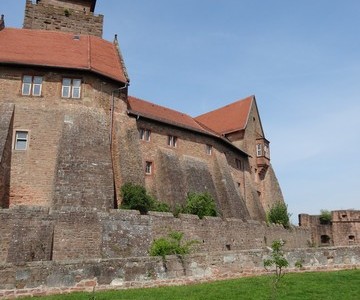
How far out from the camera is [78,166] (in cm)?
2014

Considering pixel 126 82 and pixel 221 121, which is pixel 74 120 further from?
pixel 221 121

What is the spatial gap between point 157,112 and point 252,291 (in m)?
21.8

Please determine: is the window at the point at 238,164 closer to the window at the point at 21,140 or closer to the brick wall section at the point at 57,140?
the brick wall section at the point at 57,140

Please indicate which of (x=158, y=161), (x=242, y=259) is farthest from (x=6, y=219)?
(x=158, y=161)

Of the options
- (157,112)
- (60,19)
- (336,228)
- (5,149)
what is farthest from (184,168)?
(60,19)

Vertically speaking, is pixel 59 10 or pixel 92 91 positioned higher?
pixel 59 10

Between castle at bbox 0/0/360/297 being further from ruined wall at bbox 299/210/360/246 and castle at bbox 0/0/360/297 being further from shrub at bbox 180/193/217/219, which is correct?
shrub at bbox 180/193/217/219

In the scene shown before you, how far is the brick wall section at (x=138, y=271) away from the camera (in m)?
10.3

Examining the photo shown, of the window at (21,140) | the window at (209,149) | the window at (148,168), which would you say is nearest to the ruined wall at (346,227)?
the window at (209,149)

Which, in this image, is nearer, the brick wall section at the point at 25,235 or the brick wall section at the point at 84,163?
the brick wall section at the point at 25,235

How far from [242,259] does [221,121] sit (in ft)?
96.5

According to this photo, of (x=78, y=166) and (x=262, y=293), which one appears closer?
(x=262, y=293)

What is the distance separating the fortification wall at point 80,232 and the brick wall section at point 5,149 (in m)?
4.94

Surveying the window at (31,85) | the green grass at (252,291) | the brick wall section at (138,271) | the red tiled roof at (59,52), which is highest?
the red tiled roof at (59,52)
